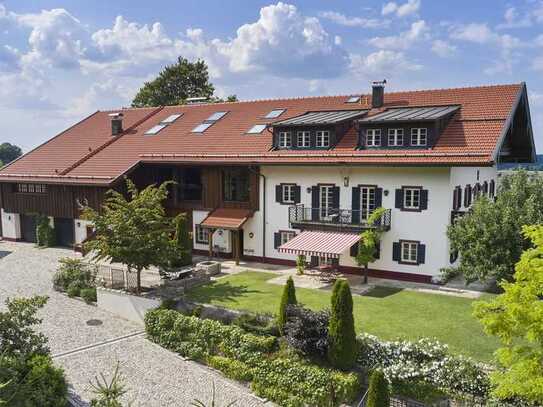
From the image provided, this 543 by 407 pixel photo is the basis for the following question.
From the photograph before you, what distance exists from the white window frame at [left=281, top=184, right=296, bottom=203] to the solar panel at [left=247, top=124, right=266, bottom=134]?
18.5 feet

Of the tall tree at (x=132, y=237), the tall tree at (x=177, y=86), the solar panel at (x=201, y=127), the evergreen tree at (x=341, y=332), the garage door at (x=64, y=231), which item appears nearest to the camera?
the evergreen tree at (x=341, y=332)

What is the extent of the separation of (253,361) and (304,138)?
1659 cm

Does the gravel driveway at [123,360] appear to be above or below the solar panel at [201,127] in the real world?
below

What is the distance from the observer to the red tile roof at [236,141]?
26.5 meters

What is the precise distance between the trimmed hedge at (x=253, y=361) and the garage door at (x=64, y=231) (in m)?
19.5

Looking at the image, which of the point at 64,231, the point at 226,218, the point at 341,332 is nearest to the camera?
the point at 341,332

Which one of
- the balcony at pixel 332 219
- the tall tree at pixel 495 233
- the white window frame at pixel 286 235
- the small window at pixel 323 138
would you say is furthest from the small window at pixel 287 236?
the tall tree at pixel 495 233

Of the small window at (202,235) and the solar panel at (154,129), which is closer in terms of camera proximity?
the small window at (202,235)

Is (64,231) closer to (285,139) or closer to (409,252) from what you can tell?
(285,139)

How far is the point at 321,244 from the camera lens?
26234mm

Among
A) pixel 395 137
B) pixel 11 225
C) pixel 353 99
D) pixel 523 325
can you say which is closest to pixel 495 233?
pixel 395 137

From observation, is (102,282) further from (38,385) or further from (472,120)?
(472,120)

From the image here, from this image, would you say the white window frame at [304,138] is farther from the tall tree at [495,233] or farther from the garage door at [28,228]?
the garage door at [28,228]

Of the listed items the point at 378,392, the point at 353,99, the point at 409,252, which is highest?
the point at 353,99
